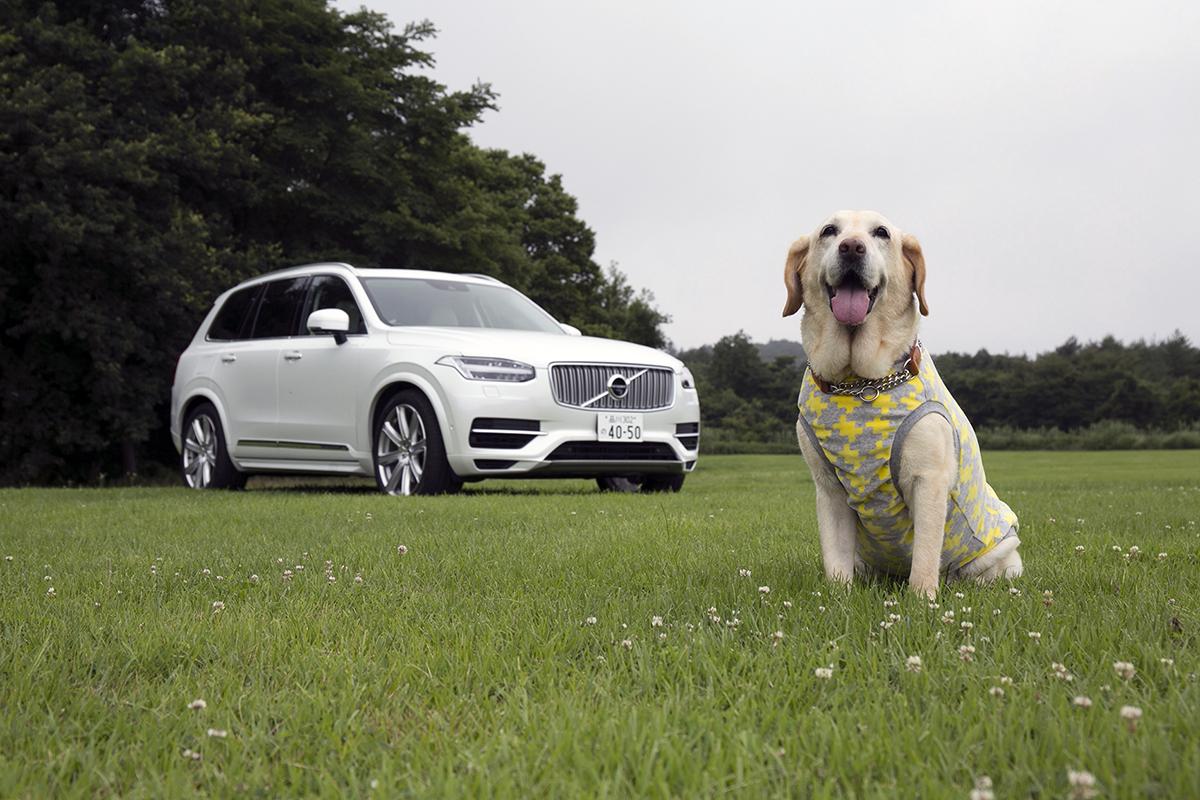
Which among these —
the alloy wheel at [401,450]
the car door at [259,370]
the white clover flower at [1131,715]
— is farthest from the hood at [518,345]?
the white clover flower at [1131,715]

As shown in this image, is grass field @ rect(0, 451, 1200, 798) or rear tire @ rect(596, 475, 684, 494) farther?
rear tire @ rect(596, 475, 684, 494)

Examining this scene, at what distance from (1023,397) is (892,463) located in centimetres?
5270

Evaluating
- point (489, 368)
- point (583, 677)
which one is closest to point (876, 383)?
point (583, 677)

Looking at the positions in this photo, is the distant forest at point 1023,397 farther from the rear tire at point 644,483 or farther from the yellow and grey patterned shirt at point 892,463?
the yellow and grey patterned shirt at point 892,463

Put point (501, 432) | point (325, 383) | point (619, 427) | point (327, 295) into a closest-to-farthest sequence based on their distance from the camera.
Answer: point (501, 432) → point (619, 427) → point (325, 383) → point (327, 295)

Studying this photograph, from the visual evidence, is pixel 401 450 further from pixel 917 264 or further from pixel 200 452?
pixel 917 264

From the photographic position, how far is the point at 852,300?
3.89 metres

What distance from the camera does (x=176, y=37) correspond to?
21.1 metres

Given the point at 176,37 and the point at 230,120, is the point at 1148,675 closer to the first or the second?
the point at 230,120

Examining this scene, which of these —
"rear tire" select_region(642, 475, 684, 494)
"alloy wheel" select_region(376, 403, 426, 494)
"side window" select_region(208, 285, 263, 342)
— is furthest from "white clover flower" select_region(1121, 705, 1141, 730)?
"side window" select_region(208, 285, 263, 342)

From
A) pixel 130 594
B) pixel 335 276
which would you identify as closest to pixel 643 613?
pixel 130 594

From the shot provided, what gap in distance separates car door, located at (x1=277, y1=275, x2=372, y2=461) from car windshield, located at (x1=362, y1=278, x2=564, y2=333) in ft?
1.01

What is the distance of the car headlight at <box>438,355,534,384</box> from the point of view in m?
9.07

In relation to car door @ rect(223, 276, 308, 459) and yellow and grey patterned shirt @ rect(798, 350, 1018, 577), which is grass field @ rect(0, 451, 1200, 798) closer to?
yellow and grey patterned shirt @ rect(798, 350, 1018, 577)
